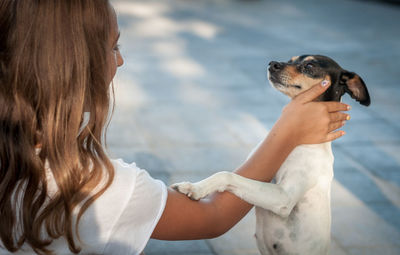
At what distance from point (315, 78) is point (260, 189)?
25.8 inches

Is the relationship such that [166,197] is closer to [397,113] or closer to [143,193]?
[143,193]

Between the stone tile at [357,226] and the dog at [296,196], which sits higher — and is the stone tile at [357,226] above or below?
below

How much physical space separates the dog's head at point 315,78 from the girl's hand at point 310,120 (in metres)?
0.27

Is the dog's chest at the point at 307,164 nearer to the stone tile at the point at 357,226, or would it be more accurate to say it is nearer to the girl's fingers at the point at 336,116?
the girl's fingers at the point at 336,116

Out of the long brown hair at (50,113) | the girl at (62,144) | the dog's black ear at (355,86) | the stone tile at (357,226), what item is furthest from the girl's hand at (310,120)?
the stone tile at (357,226)

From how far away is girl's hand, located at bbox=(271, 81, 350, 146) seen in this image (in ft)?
6.77

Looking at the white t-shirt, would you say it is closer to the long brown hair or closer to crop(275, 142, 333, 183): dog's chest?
the long brown hair

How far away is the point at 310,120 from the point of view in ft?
6.81

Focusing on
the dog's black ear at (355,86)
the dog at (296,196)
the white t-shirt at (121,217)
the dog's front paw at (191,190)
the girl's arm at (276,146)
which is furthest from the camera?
the dog's black ear at (355,86)

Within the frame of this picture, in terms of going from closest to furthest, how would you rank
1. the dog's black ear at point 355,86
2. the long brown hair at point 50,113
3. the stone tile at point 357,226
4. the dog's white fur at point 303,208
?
the long brown hair at point 50,113
the dog's white fur at point 303,208
the dog's black ear at point 355,86
the stone tile at point 357,226

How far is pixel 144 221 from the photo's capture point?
1.61 m

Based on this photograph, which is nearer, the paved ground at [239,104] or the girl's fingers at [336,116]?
the girl's fingers at [336,116]

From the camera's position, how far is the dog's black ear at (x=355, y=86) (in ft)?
7.79

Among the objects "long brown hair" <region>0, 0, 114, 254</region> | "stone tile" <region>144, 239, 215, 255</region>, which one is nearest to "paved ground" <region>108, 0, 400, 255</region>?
"stone tile" <region>144, 239, 215, 255</region>
